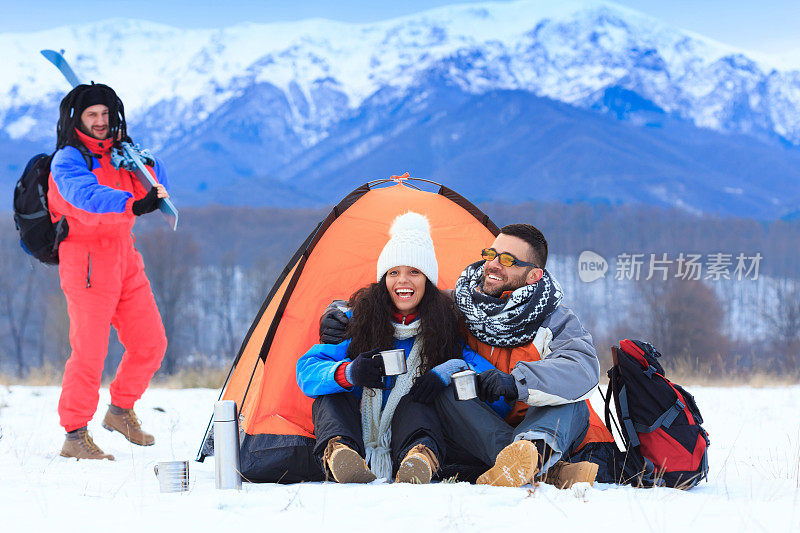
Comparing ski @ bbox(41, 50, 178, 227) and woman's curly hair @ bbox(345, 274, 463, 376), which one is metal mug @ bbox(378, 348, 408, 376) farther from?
ski @ bbox(41, 50, 178, 227)

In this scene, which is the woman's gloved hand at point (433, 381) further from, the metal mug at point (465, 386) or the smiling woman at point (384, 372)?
the metal mug at point (465, 386)

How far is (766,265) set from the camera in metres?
75.5

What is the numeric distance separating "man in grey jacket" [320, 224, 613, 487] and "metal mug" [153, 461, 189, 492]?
919 mm

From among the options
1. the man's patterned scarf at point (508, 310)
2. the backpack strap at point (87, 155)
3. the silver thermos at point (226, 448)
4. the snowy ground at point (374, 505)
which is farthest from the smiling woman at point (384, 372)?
the backpack strap at point (87, 155)

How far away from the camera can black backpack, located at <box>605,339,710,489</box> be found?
3197 mm

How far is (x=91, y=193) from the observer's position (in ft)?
13.0

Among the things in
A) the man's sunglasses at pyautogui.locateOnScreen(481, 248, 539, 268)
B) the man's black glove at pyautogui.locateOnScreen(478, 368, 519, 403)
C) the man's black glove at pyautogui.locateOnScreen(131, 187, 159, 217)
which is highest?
the man's black glove at pyautogui.locateOnScreen(131, 187, 159, 217)

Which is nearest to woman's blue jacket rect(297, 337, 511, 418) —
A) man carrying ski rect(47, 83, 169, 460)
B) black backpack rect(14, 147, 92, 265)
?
man carrying ski rect(47, 83, 169, 460)

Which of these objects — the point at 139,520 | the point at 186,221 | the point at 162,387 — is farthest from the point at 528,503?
the point at 186,221

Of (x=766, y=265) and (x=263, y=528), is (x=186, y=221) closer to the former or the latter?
(x=766, y=265)

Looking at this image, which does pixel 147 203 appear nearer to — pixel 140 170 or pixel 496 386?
pixel 140 170

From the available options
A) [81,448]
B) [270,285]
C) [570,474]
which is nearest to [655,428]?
[570,474]

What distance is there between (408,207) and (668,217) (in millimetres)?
88856

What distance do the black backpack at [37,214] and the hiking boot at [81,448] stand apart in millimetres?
1013
